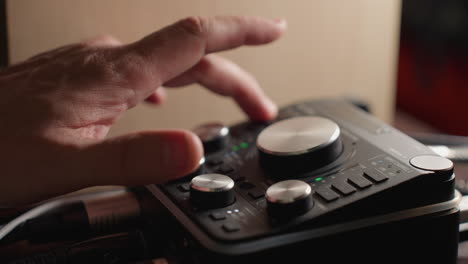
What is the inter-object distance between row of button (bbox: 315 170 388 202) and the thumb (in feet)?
0.37

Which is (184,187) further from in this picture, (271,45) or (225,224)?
(271,45)

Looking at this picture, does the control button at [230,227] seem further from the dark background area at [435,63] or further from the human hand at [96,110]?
the dark background area at [435,63]

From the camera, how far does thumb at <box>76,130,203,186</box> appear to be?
473mm

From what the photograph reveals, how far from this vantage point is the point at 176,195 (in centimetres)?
56

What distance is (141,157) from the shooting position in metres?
0.48

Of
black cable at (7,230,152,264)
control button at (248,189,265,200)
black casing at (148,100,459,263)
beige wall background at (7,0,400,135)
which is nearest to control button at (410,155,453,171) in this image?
black casing at (148,100,459,263)

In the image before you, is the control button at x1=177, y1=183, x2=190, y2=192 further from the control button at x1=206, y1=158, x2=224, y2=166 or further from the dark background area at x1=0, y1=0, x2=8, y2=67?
the dark background area at x1=0, y1=0, x2=8, y2=67

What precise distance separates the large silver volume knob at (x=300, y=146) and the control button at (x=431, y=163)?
75mm

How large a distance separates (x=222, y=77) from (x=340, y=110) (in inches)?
6.1

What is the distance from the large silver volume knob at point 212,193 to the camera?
20.7 inches

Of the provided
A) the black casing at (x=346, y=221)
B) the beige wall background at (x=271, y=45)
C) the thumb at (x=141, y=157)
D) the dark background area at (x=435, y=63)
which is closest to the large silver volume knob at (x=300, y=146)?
the black casing at (x=346, y=221)

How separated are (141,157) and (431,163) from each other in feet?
0.81

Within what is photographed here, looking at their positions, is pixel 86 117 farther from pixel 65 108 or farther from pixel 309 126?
pixel 309 126

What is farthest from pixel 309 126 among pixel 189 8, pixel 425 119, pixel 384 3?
pixel 425 119
